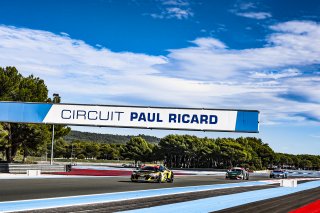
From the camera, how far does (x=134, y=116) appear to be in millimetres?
34188

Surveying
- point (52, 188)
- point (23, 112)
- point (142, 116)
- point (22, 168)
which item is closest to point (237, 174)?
point (142, 116)

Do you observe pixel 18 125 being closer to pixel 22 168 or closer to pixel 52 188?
pixel 22 168

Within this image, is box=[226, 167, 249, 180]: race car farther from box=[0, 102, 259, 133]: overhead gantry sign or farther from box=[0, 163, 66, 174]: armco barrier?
box=[0, 163, 66, 174]: armco barrier

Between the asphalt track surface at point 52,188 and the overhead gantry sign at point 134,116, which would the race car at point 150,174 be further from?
the overhead gantry sign at point 134,116

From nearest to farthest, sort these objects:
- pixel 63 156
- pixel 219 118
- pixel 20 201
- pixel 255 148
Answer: pixel 20 201
pixel 219 118
pixel 255 148
pixel 63 156

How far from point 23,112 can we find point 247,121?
17.6m

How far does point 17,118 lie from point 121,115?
329 inches

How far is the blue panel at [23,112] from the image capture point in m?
34.8

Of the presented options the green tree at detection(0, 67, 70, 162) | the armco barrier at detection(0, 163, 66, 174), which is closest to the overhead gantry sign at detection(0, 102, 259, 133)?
the armco barrier at detection(0, 163, 66, 174)

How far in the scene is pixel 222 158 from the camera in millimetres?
104875

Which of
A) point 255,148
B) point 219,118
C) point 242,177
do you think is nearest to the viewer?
point 219,118

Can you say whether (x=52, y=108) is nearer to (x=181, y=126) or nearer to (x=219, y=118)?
(x=181, y=126)

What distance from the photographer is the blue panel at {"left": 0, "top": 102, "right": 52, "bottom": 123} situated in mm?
34812

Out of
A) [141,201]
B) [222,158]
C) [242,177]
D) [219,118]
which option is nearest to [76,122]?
[219,118]
